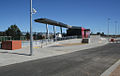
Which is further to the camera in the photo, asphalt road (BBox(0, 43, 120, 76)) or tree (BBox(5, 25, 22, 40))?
tree (BBox(5, 25, 22, 40))

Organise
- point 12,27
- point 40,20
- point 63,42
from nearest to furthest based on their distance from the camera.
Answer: point 40,20, point 63,42, point 12,27

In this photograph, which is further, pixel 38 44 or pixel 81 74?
pixel 38 44

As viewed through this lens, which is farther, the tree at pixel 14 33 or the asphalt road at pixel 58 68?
the tree at pixel 14 33

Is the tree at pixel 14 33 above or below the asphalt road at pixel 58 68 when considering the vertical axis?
above

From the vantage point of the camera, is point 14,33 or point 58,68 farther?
point 14,33

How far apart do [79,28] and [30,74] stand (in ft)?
127

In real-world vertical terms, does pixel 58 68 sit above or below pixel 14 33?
below

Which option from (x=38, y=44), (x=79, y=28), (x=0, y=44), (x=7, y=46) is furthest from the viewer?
(x=79, y=28)

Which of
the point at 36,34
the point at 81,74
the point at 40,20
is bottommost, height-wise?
the point at 81,74

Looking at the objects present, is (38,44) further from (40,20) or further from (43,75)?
(43,75)

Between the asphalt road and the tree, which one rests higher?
the tree

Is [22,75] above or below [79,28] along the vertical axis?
below

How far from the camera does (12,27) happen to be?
5925 cm

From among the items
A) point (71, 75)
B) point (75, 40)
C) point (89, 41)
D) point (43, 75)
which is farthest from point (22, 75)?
point (89, 41)
